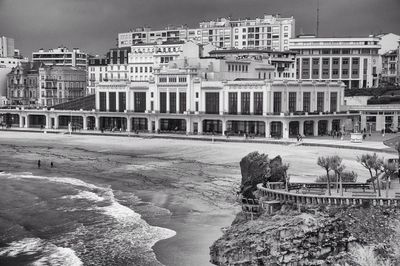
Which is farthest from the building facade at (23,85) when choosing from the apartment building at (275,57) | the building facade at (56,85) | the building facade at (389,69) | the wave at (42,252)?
the wave at (42,252)

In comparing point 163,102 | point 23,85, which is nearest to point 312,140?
point 163,102

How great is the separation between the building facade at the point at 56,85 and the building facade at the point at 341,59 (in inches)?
2151

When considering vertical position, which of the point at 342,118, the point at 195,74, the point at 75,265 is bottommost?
the point at 75,265

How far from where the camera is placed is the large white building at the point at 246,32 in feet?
493

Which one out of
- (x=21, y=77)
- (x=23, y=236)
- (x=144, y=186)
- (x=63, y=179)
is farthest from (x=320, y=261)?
(x=21, y=77)

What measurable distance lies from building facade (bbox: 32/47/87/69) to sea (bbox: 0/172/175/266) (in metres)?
134

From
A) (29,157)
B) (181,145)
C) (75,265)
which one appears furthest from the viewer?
(181,145)

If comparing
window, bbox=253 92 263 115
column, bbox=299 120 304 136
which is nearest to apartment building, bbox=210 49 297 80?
window, bbox=253 92 263 115

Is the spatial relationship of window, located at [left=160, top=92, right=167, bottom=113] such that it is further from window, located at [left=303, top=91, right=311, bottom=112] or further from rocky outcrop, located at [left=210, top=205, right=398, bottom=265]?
rocky outcrop, located at [left=210, top=205, right=398, bottom=265]

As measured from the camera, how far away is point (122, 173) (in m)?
64.2

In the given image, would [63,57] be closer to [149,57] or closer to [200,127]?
[149,57]

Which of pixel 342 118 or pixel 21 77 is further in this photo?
pixel 21 77

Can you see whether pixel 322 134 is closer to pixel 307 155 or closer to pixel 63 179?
pixel 307 155

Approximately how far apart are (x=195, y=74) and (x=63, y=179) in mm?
51469
